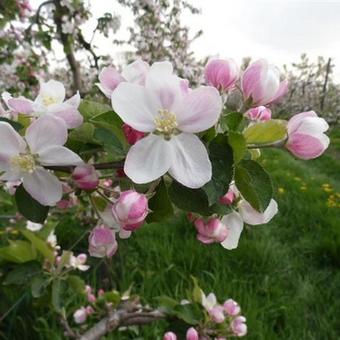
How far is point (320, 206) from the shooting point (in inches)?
150

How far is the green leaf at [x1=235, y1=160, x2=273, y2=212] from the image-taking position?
530 millimetres

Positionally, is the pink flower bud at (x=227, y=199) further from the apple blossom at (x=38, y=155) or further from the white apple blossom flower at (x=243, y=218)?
the apple blossom at (x=38, y=155)

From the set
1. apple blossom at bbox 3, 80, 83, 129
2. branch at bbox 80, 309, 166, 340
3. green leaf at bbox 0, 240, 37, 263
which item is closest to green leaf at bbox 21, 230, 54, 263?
green leaf at bbox 0, 240, 37, 263

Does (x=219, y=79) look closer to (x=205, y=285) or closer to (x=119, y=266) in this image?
(x=205, y=285)

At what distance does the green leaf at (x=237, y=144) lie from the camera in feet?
1.63

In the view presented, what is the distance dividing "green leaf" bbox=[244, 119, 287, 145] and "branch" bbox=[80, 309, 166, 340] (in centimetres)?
87

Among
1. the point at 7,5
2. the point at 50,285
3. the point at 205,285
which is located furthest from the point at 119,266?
the point at 7,5

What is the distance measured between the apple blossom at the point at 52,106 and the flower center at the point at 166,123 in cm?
9

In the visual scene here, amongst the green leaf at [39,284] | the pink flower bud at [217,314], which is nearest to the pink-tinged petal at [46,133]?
the pink flower bud at [217,314]

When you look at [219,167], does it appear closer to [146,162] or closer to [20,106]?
[146,162]

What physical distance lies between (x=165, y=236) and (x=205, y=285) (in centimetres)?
65

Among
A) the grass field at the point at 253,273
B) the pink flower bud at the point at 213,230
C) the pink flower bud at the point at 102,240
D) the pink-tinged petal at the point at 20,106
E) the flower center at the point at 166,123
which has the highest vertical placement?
the flower center at the point at 166,123

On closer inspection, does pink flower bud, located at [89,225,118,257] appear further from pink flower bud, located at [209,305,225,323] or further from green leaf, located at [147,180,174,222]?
pink flower bud, located at [209,305,225,323]

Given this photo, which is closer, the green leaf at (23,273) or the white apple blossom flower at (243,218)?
the white apple blossom flower at (243,218)
